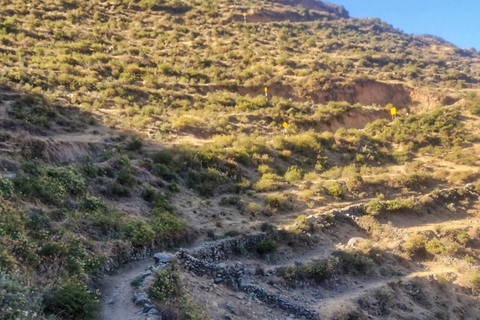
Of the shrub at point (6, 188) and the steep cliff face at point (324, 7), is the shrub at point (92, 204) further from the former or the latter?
the steep cliff face at point (324, 7)

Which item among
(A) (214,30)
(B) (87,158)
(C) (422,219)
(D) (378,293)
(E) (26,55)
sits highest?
(A) (214,30)

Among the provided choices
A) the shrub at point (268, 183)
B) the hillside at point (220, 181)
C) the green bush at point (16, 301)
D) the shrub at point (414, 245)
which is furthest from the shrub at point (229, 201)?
the green bush at point (16, 301)

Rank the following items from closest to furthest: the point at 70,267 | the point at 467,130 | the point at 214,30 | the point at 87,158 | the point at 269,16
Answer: the point at 70,267 < the point at 87,158 < the point at 467,130 < the point at 214,30 < the point at 269,16

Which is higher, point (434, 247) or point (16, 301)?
point (16, 301)

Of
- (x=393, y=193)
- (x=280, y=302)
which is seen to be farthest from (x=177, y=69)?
(x=280, y=302)

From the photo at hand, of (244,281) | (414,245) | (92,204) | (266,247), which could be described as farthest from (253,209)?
(414,245)

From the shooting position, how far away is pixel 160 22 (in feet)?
115

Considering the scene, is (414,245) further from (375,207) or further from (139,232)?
(139,232)

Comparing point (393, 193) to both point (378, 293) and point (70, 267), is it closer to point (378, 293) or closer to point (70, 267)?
point (378, 293)

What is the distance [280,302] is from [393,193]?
953 cm

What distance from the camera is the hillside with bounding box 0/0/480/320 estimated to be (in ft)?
23.6

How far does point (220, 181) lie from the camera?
14383 mm

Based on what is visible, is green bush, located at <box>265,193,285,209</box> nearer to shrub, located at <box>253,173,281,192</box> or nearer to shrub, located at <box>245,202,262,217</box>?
shrub, located at <box>245,202,262,217</box>

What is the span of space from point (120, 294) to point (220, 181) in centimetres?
817
